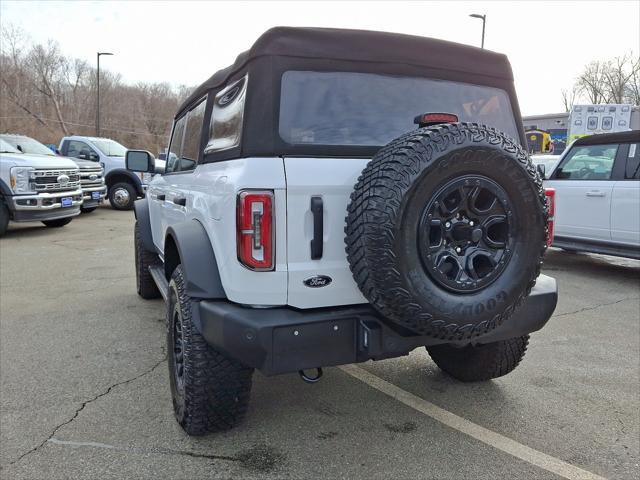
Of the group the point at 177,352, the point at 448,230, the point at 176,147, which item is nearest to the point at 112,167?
the point at 176,147

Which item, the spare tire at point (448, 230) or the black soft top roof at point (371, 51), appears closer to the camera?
the spare tire at point (448, 230)

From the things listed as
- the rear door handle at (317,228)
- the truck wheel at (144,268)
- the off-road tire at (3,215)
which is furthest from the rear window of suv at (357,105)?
the off-road tire at (3,215)

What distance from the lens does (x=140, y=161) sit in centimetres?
483

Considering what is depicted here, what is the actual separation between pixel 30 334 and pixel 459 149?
394 cm

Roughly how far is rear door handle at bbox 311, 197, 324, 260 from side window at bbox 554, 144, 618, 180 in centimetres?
574

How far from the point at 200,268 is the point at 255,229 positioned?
16.2 inches

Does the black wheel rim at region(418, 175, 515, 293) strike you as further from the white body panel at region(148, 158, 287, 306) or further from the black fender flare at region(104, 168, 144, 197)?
the black fender flare at region(104, 168, 144, 197)

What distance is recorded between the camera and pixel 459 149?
2.07 metres

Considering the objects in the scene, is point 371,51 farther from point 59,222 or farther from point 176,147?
point 59,222

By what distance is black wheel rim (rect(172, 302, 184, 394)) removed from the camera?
276 centimetres

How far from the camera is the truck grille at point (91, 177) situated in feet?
40.7

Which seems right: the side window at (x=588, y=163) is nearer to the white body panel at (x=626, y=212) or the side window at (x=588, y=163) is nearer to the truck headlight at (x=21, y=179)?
the white body panel at (x=626, y=212)

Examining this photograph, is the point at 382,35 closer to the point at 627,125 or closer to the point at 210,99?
the point at 210,99

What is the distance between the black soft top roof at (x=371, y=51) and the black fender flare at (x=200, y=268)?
90 cm
